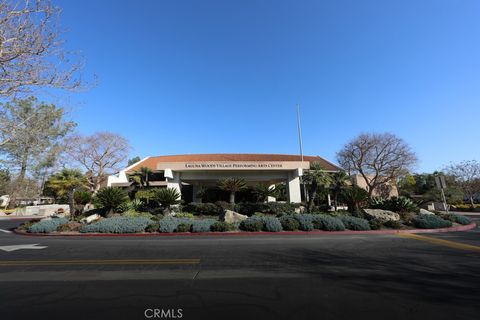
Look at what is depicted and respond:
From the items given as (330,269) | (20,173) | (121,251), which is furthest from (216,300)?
(20,173)

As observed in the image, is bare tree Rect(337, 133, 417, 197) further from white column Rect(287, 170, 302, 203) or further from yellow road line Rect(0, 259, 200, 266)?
yellow road line Rect(0, 259, 200, 266)

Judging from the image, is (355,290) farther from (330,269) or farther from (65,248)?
(65,248)

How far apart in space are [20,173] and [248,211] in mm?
41934

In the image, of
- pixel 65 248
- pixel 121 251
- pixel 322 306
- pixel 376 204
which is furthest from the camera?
pixel 376 204

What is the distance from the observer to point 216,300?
4.30 metres

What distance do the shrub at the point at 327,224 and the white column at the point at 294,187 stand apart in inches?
401

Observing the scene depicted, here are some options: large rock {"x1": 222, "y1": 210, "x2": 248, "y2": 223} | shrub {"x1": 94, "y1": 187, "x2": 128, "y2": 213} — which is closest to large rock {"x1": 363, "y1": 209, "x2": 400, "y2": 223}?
large rock {"x1": 222, "y1": 210, "x2": 248, "y2": 223}

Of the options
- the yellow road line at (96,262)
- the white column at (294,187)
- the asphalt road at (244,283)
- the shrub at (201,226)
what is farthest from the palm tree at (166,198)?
the white column at (294,187)

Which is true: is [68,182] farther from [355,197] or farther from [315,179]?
[355,197]

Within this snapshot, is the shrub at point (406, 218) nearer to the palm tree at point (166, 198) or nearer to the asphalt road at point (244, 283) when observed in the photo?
the asphalt road at point (244, 283)

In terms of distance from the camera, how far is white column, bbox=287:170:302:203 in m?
25.2

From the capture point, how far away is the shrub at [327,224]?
1401 cm

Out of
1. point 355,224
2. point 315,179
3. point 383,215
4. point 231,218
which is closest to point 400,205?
point 383,215

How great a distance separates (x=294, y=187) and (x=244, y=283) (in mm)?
21262
